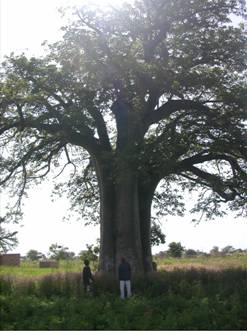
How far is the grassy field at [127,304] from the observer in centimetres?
1586

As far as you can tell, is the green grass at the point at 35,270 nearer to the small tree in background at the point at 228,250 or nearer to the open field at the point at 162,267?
the open field at the point at 162,267

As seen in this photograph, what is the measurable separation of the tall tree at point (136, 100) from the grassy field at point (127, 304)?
4.82 metres

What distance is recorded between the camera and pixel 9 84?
26.7 meters

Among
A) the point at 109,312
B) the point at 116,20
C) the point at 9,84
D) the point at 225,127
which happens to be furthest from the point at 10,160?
the point at 109,312

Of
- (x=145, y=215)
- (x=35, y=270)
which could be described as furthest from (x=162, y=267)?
(x=35, y=270)

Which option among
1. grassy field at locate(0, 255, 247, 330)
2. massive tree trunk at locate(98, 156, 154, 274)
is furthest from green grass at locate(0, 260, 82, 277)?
grassy field at locate(0, 255, 247, 330)

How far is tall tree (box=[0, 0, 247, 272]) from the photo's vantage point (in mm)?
26438

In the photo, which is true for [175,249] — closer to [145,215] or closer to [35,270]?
[35,270]

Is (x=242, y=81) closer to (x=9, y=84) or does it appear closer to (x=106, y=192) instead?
(x=106, y=192)

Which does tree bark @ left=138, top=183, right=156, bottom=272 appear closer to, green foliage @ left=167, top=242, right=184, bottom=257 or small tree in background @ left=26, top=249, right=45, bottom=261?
green foliage @ left=167, top=242, right=184, bottom=257

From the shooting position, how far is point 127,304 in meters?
18.0

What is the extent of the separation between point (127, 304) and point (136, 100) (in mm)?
12948

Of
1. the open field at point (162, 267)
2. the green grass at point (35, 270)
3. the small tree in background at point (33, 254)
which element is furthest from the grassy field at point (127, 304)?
the small tree in background at point (33, 254)

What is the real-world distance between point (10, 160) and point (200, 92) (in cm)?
981
